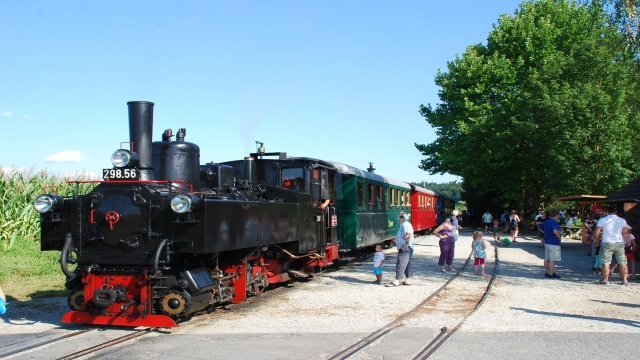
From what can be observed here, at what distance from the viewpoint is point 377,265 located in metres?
12.7

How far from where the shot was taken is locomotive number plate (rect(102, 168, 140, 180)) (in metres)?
8.17

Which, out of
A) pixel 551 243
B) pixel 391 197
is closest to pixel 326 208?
pixel 551 243

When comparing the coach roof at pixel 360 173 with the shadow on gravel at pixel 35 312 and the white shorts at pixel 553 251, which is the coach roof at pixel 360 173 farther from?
the shadow on gravel at pixel 35 312

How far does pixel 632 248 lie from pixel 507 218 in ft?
83.9

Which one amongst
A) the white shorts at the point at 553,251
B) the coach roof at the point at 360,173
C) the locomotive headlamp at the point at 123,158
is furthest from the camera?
the coach roof at the point at 360,173

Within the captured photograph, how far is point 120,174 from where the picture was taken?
27.0 ft

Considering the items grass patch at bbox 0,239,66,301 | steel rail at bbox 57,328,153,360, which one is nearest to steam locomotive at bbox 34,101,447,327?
steel rail at bbox 57,328,153,360

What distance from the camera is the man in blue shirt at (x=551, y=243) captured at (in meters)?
13.5

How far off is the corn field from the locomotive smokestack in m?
8.81

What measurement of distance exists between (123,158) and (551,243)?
955 cm

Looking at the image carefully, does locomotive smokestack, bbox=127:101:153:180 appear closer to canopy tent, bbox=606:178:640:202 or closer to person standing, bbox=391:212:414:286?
person standing, bbox=391:212:414:286

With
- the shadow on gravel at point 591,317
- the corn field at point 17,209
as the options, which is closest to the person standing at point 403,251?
the shadow on gravel at point 591,317

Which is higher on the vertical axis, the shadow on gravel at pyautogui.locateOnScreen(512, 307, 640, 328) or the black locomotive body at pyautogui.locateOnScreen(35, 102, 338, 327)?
the black locomotive body at pyautogui.locateOnScreen(35, 102, 338, 327)

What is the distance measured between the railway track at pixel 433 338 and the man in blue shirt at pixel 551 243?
1.90 metres
